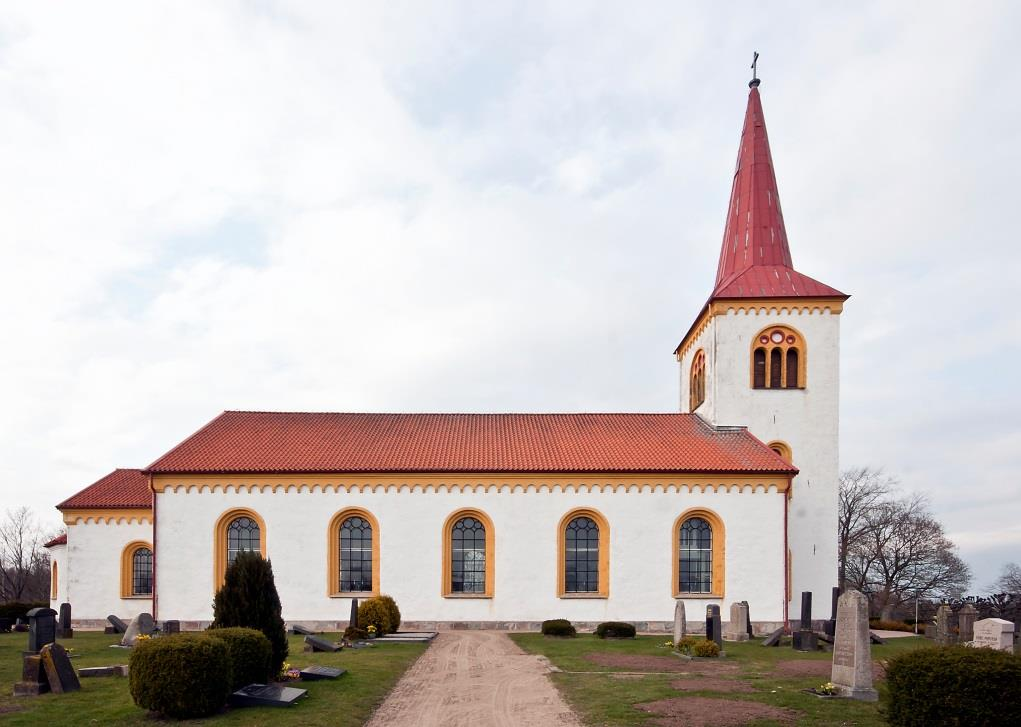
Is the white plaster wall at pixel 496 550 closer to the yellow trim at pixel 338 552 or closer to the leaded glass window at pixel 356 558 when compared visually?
the yellow trim at pixel 338 552

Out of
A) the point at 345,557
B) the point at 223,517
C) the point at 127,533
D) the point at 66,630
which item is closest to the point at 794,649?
the point at 345,557

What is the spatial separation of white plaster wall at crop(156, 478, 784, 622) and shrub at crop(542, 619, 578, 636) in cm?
145

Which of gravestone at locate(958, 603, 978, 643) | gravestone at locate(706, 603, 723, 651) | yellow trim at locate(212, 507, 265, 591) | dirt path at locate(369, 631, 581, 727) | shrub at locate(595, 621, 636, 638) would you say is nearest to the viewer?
dirt path at locate(369, 631, 581, 727)

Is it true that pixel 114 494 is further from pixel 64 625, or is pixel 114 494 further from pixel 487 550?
pixel 487 550

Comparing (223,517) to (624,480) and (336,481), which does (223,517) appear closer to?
(336,481)

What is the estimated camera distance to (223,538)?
25547 mm

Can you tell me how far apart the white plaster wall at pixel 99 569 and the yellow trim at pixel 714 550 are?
65.9 feet

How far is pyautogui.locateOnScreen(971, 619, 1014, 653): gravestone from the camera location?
14.7 metres

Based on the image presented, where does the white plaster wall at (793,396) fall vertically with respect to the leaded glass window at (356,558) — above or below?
above

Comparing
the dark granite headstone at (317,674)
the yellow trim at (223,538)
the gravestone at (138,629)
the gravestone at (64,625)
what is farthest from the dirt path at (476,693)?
the gravestone at (64,625)

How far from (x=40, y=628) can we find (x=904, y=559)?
168 ft

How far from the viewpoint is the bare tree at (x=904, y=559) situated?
4934 centimetres

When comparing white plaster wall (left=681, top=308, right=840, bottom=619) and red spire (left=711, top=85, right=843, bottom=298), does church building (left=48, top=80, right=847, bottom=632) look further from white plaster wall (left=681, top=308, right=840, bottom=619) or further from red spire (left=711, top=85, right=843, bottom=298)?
red spire (left=711, top=85, right=843, bottom=298)

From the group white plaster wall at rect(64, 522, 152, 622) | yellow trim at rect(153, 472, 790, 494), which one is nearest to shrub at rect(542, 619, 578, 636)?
yellow trim at rect(153, 472, 790, 494)
